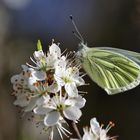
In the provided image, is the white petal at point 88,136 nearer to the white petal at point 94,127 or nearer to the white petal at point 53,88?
the white petal at point 94,127

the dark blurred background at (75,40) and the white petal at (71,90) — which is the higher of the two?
the dark blurred background at (75,40)

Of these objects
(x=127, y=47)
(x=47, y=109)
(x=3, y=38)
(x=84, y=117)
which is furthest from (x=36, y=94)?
(x=127, y=47)

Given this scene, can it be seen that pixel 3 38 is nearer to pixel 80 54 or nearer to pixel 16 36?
pixel 16 36

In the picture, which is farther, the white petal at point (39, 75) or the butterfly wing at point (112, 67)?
the butterfly wing at point (112, 67)

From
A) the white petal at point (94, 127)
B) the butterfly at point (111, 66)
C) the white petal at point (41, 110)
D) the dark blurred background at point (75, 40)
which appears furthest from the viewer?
the dark blurred background at point (75, 40)

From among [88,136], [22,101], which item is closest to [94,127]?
[88,136]

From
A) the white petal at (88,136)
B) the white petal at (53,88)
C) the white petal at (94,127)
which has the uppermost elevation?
the white petal at (53,88)

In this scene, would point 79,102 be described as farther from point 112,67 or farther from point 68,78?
point 112,67

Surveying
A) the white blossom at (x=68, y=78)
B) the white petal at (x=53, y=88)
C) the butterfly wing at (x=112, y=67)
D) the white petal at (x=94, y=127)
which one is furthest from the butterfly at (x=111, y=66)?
the white petal at (x=53, y=88)
